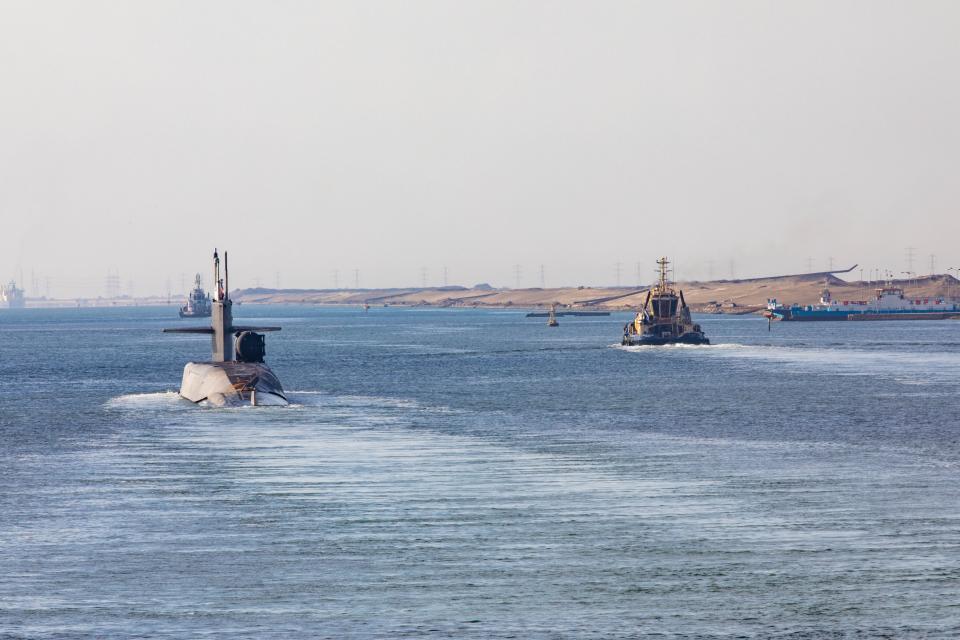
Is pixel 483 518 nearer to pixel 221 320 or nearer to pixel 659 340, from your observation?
pixel 221 320

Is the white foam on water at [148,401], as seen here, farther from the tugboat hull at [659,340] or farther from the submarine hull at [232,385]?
the tugboat hull at [659,340]

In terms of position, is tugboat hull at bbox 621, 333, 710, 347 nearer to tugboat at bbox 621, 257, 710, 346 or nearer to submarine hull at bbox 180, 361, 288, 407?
tugboat at bbox 621, 257, 710, 346

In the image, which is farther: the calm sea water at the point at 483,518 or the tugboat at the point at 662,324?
the tugboat at the point at 662,324

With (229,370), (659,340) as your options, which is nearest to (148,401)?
(229,370)

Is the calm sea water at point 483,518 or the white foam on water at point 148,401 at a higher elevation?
the calm sea water at point 483,518

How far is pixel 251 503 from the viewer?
129ft

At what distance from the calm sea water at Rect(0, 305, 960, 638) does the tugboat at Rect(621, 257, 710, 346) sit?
87.6 metres

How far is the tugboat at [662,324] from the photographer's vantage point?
171m

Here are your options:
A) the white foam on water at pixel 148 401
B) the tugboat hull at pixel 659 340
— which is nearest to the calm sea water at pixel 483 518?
the white foam on water at pixel 148 401

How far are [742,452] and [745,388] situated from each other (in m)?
41.5

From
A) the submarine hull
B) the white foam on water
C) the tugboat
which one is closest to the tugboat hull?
the tugboat

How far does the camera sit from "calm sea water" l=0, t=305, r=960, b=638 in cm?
2541

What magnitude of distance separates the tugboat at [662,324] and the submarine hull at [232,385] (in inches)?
3645

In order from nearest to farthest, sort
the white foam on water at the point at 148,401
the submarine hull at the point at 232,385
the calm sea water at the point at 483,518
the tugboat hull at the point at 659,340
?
the calm sea water at the point at 483,518 → the submarine hull at the point at 232,385 → the white foam on water at the point at 148,401 → the tugboat hull at the point at 659,340
